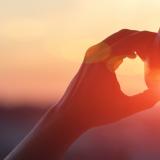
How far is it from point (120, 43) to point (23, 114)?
83.4 feet

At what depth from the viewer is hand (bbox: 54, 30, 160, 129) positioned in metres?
1.16

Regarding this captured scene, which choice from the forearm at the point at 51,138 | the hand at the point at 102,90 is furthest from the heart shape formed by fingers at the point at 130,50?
the forearm at the point at 51,138

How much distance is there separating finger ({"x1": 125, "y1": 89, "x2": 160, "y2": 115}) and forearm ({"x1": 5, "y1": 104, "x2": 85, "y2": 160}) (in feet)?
0.34

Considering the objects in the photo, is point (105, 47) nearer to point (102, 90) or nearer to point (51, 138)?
point (102, 90)

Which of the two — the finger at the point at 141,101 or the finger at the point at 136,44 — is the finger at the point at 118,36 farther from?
the finger at the point at 141,101

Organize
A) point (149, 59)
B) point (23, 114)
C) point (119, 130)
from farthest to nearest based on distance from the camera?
point (23, 114) → point (119, 130) → point (149, 59)

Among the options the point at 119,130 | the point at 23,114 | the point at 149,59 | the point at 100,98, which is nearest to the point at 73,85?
the point at 100,98

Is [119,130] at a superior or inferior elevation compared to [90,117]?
inferior

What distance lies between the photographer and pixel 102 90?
3.89ft

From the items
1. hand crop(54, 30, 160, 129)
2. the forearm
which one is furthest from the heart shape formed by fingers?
the forearm

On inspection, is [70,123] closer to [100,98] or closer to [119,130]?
[100,98]

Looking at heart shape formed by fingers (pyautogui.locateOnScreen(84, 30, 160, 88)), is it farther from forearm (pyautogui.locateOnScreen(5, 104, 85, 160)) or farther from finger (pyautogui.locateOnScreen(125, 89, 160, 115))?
forearm (pyautogui.locateOnScreen(5, 104, 85, 160))

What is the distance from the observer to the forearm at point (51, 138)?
3.84ft

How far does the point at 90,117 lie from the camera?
1179 millimetres
